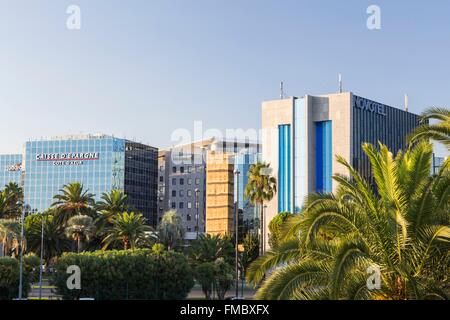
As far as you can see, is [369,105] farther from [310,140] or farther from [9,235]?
[9,235]

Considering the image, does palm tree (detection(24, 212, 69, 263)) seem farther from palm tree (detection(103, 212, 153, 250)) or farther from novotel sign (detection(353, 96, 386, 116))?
novotel sign (detection(353, 96, 386, 116))

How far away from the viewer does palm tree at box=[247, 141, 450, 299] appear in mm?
16203

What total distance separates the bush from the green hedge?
3047 mm

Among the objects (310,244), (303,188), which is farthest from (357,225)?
(303,188)

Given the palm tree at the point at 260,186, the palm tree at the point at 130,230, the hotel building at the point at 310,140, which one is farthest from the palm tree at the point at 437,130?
the hotel building at the point at 310,140

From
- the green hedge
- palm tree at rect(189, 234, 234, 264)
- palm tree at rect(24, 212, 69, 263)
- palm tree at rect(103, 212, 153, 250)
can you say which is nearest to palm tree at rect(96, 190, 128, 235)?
palm tree at rect(24, 212, 69, 263)

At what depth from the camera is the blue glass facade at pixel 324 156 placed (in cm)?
9169

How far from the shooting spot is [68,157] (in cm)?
16550

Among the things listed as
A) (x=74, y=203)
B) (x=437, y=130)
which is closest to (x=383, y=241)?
(x=437, y=130)

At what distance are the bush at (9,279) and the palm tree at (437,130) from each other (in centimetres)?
4019

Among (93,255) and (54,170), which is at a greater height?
(54,170)
